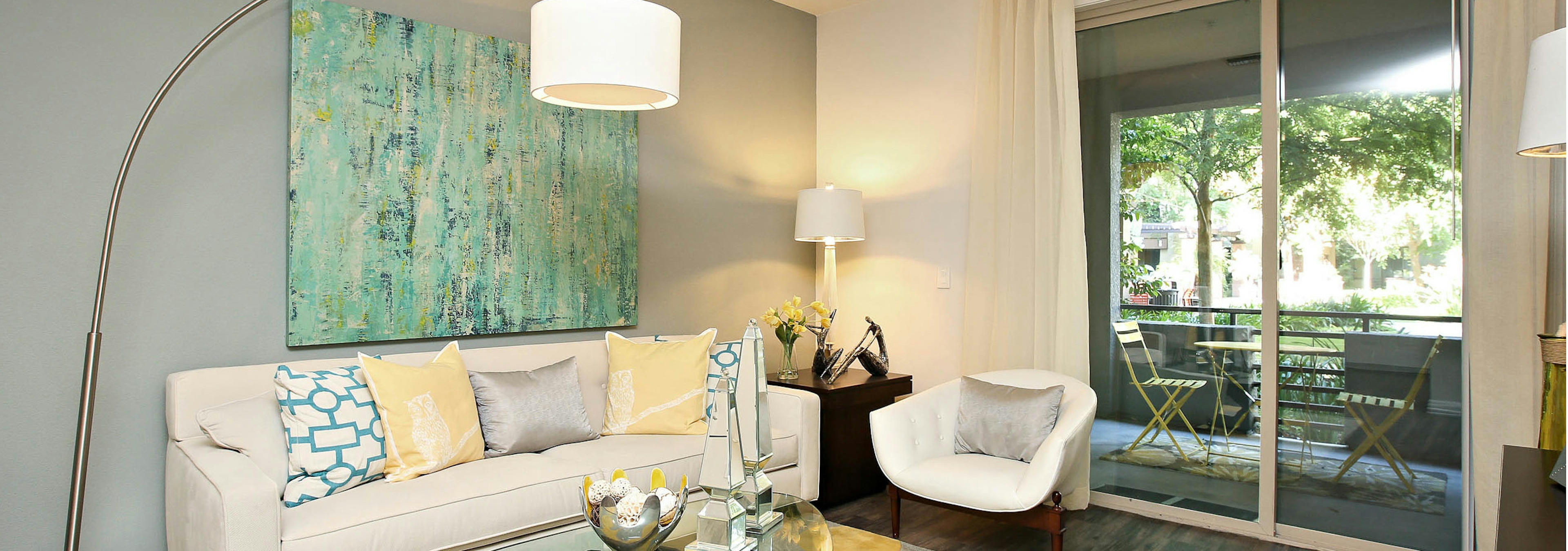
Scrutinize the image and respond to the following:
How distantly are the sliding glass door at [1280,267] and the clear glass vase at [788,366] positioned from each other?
1.38m

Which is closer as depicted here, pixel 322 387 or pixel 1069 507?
pixel 322 387

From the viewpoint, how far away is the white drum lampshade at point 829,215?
3.99 m

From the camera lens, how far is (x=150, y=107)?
2.11 m

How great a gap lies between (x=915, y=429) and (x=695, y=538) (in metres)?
1.34

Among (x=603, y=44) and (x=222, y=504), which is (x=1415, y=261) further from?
(x=222, y=504)

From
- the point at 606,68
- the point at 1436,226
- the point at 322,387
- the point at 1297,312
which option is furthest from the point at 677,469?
the point at 1436,226

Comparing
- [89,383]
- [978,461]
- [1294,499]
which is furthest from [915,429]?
[89,383]

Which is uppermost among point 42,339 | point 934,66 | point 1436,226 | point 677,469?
point 934,66

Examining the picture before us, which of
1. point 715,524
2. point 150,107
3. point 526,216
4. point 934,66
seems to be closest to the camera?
point 715,524

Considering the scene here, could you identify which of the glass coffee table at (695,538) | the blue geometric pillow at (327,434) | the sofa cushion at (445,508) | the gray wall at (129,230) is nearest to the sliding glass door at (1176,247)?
the glass coffee table at (695,538)

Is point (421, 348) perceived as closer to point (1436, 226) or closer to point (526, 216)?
point (526, 216)

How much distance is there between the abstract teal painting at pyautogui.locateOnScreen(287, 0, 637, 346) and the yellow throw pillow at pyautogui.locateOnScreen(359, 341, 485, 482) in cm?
39

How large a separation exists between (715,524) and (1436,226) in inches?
112

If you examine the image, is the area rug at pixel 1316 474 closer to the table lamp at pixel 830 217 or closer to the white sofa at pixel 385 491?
the table lamp at pixel 830 217
